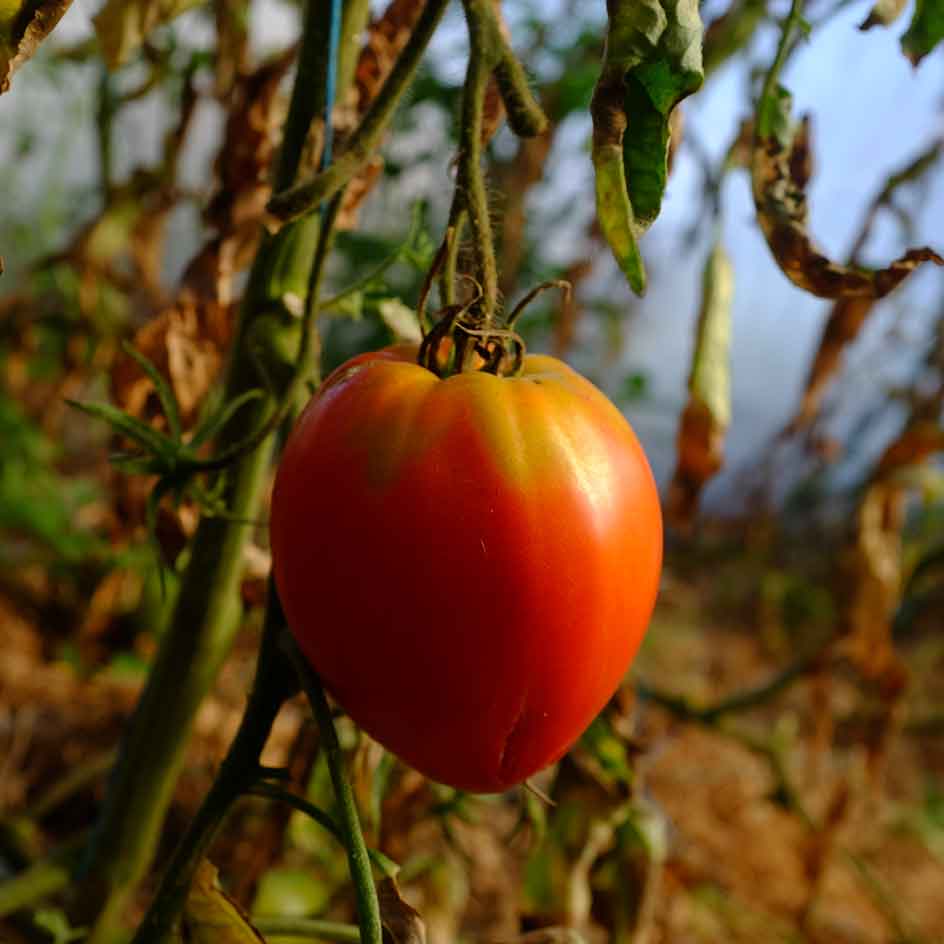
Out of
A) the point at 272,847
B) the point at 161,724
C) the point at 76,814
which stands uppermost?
the point at 161,724

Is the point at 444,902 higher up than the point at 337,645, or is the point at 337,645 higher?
the point at 337,645

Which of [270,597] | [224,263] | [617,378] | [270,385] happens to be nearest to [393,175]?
[224,263]

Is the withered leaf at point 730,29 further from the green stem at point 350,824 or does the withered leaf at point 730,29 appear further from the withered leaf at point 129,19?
the green stem at point 350,824

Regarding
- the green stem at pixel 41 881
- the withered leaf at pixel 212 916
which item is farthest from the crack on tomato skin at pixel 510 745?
the green stem at pixel 41 881

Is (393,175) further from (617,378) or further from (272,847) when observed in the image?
(617,378)

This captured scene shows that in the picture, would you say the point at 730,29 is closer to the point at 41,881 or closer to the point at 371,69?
the point at 371,69
